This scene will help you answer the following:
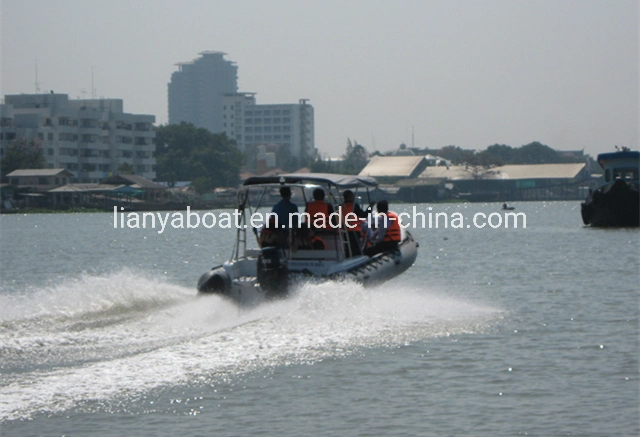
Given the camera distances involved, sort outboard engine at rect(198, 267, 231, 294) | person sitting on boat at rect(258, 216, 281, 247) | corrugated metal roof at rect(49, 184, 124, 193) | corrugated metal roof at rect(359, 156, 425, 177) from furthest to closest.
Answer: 1. corrugated metal roof at rect(359, 156, 425, 177)
2. corrugated metal roof at rect(49, 184, 124, 193)
3. person sitting on boat at rect(258, 216, 281, 247)
4. outboard engine at rect(198, 267, 231, 294)

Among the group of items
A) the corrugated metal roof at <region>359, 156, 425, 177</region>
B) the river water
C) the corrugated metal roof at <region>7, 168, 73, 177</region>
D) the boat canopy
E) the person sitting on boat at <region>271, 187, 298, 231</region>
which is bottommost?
the river water

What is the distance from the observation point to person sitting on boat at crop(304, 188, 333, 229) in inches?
556

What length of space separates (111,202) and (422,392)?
7749 cm

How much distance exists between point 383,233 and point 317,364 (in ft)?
19.6

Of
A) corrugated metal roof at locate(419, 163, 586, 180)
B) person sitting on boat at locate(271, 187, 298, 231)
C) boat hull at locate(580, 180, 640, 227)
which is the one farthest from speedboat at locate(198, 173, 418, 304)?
corrugated metal roof at locate(419, 163, 586, 180)

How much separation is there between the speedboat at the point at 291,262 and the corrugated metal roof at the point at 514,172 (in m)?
121

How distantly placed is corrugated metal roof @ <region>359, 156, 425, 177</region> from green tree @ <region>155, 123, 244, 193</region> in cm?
2204

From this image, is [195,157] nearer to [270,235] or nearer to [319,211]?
[319,211]

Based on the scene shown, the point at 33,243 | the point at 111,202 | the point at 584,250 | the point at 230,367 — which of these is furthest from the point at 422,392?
the point at 111,202

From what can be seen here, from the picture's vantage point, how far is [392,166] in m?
139

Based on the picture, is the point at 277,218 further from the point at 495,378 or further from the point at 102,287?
the point at 495,378

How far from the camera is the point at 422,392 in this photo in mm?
9766

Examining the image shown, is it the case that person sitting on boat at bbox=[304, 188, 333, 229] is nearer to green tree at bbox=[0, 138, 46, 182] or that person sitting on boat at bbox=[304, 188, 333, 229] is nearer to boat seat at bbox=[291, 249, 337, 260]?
boat seat at bbox=[291, 249, 337, 260]

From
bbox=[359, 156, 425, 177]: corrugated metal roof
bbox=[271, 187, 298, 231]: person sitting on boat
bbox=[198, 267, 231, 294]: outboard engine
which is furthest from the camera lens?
bbox=[359, 156, 425, 177]: corrugated metal roof
